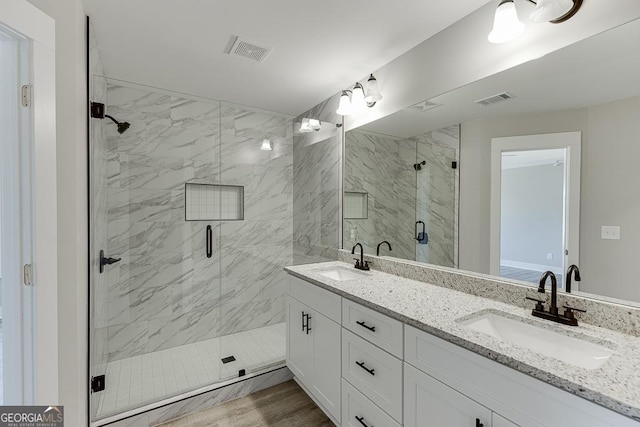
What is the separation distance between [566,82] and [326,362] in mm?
1949

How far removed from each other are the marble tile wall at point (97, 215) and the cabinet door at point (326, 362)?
136 centimetres

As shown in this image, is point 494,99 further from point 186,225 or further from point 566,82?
point 186,225

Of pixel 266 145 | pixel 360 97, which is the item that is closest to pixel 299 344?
pixel 360 97

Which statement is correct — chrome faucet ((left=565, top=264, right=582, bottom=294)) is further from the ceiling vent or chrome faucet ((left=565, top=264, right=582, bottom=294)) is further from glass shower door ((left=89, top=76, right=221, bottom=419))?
glass shower door ((left=89, top=76, right=221, bottom=419))

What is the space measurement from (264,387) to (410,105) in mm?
2446

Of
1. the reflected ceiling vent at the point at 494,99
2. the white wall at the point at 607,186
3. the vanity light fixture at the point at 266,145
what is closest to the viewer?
the white wall at the point at 607,186

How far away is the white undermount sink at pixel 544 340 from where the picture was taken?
102 centimetres

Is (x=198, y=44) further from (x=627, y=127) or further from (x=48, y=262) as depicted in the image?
(x=627, y=127)

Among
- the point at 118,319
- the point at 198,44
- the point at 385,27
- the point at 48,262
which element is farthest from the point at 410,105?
the point at 118,319

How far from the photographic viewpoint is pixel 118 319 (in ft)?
8.41

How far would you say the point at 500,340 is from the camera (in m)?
1.00

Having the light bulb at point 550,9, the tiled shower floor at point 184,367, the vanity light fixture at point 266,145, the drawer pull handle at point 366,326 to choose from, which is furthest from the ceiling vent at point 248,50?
the tiled shower floor at point 184,367

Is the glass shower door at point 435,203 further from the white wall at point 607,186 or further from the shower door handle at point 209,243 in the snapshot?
the shower door handle at point 209,243

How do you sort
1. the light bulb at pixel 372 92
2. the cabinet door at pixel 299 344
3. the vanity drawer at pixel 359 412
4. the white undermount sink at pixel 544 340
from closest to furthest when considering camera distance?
the white undermount sink at pixel 544 340 < the vanity drawer at pixel 359 412 < the cabinet door at pixel 299 344 < the light bulb at pixel 372 92
